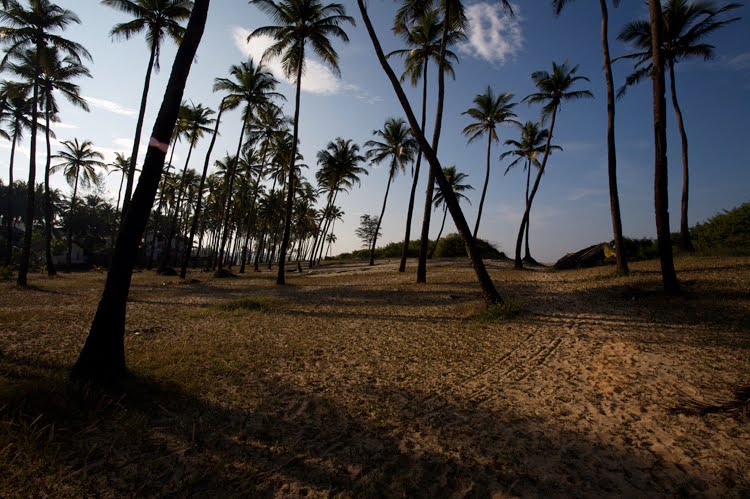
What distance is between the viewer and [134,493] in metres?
2.81

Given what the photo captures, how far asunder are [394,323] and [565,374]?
15.2 feet

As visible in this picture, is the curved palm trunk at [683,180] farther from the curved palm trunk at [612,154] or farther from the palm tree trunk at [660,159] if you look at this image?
the palm tree trunk at [660,159]

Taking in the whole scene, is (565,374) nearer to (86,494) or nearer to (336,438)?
(336,438)

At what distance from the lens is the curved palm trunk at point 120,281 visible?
4543 mm

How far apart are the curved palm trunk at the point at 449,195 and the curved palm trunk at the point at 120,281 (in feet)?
24.1

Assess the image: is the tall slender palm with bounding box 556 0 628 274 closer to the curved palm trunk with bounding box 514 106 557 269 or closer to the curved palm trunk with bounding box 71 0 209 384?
the curved palm trunk with bounding box 514 106 557 269

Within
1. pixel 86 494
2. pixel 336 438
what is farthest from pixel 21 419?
pixel 336 438

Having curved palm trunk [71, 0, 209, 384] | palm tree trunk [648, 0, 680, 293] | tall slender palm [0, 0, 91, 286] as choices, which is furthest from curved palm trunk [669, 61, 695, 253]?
tall slender palm [0, 0, 91, 286]

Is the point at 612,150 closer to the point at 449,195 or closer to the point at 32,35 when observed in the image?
the point at 449,195

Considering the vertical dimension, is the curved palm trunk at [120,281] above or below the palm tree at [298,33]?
below

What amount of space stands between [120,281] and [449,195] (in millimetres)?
8592

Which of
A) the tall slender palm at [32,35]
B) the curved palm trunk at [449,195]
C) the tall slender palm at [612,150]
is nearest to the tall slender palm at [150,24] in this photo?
the tall slender palm at [32,35]

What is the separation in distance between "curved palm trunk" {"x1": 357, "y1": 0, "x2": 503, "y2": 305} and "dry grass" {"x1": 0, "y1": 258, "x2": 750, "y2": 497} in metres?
1.41

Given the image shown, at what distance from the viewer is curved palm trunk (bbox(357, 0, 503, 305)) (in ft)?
33.6
